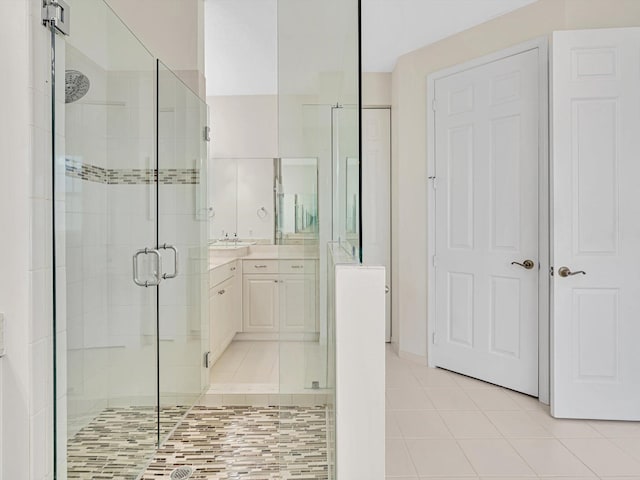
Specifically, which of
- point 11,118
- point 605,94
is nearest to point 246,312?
point 11,118

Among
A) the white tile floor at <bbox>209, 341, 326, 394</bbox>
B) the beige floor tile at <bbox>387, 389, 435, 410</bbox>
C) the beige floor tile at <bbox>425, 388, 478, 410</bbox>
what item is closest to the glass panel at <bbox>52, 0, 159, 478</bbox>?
the white tile floor at <bbox>209, 341, 326, 394</bbox>

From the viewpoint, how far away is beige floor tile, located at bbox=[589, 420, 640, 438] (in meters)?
2.30

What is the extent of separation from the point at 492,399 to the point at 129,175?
255cm

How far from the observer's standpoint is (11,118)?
1300 millimetres

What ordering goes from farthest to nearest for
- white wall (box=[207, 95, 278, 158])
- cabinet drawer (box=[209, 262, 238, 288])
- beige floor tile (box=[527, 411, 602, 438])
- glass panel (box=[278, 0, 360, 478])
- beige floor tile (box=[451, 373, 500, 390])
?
white wall (box=[207, 95, 278, 158]) → cabinet drawer (box=[209, 262, 238, 288]) → beige floor tile (box=[451, 373, 500, 390]) → beige floor tile (box=[527, 411, 602, 438]) → glass panel (box=[278, 0, 360, 478])

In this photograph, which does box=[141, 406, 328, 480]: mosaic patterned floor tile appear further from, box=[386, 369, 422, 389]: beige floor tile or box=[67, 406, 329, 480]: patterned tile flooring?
box=[386, 369, 422, 389]: beige floor tile

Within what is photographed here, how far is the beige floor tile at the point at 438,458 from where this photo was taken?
1.97m


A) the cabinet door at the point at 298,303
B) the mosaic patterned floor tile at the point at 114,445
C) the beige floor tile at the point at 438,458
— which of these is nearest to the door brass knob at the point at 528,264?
the beige floor tile at the point at 438,458

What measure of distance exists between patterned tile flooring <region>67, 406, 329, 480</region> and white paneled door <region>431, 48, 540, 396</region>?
1549 millimetres

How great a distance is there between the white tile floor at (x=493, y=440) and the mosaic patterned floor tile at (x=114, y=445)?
1.18 meters

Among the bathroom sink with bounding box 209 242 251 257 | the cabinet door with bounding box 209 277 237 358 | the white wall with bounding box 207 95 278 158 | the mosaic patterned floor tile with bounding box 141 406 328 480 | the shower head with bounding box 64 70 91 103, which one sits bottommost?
the mosaic patterned floor tile with bounding box 141 406 328 480

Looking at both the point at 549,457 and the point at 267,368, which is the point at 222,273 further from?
the point at 549,457

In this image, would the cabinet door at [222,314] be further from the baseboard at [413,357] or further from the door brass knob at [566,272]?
the door brass knob at [566,272]

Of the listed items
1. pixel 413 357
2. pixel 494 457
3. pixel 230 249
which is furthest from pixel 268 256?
pixel 494 457
